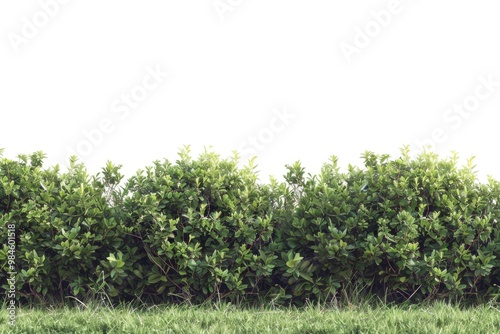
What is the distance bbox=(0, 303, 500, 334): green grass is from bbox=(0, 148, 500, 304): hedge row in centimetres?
47

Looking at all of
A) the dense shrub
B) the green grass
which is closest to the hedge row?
the dense shrub

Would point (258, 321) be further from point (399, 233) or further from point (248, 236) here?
point (399, 233)

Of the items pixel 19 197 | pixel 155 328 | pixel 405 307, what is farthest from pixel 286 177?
pixel 19 197

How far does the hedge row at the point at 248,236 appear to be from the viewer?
731cm

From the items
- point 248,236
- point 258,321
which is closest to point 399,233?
point 248,236

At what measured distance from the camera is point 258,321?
6.28 meters

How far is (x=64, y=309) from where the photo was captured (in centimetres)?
713

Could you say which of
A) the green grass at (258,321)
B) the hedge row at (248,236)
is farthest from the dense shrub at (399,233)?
the green grass at (258,321)

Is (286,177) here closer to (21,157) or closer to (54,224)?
(54,224)

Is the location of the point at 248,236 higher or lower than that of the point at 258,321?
higher

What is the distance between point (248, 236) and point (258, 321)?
140cm

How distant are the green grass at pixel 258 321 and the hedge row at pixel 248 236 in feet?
1.55

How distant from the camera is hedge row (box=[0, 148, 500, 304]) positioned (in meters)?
7.31

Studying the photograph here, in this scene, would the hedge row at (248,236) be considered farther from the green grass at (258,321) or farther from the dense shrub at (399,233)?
the green grass at (258,321)
